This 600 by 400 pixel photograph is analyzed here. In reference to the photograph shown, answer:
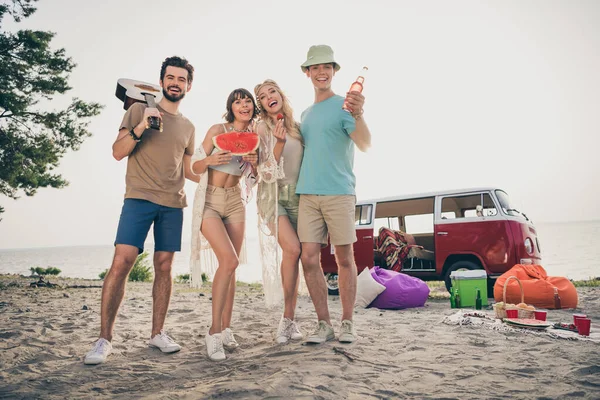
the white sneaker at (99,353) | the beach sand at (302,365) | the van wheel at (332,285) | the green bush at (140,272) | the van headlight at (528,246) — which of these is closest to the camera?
the beach sand at (302,365)

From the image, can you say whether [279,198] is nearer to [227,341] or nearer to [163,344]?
[227,341]

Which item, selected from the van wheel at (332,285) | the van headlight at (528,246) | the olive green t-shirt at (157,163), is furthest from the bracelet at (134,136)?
the van headlight at (528,246)

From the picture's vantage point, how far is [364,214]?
853 centimetres

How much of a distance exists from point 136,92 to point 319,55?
1.67 m

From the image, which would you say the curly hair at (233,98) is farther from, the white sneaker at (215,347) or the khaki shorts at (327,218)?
the white sneaker at (215,347)

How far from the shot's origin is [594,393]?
2246mm

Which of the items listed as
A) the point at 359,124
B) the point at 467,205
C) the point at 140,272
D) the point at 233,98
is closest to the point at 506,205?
the point at 467,205

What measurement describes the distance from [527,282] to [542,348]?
2.92m

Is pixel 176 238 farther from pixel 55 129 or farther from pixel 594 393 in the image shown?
pixel 55 129

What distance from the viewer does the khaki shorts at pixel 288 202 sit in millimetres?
3705

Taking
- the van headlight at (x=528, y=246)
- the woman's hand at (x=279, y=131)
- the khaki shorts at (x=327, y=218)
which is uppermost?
the woman's hand at (x=279, y=131)

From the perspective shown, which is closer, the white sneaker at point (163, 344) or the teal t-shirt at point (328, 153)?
the white sneaker at point (163, 344)

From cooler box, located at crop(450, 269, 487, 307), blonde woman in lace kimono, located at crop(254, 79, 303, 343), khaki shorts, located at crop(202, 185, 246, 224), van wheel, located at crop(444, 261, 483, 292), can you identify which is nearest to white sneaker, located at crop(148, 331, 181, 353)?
blonde woman in lace kimono, located at crop(254, 79, 303, 343)


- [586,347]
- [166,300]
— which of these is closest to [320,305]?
[166,300]
